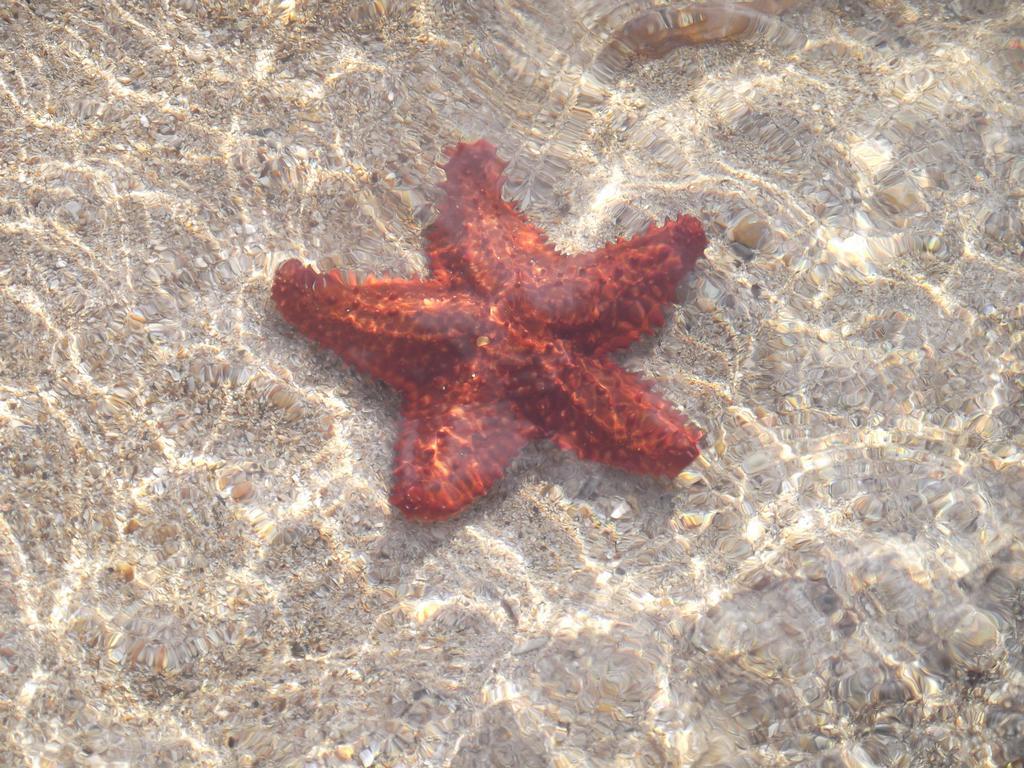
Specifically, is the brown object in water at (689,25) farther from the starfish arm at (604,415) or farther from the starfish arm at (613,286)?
the starfish arm at (604,415)

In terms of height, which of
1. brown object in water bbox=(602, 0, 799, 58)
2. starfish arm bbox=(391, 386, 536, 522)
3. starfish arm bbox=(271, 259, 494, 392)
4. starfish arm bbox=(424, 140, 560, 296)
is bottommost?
starfish arm bbox=(391, 386, 536, 522)

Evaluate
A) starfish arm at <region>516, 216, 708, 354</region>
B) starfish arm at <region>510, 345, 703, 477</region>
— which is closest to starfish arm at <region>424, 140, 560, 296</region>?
starfish arm at <region>516, 216, 708, 354</region>

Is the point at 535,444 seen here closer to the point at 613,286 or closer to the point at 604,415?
the point at 604,415

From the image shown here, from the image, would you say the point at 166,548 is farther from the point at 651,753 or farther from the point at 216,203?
the point at 651,753

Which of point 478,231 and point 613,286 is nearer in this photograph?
point 613,286

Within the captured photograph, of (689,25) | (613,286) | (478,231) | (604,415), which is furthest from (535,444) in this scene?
(689,25)

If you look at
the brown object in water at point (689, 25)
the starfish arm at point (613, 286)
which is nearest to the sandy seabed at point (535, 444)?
the brown object in water at point (689, 25)

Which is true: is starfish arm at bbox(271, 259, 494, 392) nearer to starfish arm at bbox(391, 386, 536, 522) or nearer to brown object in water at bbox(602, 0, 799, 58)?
starfish arm at bbox(391, 386, 536, 522)
